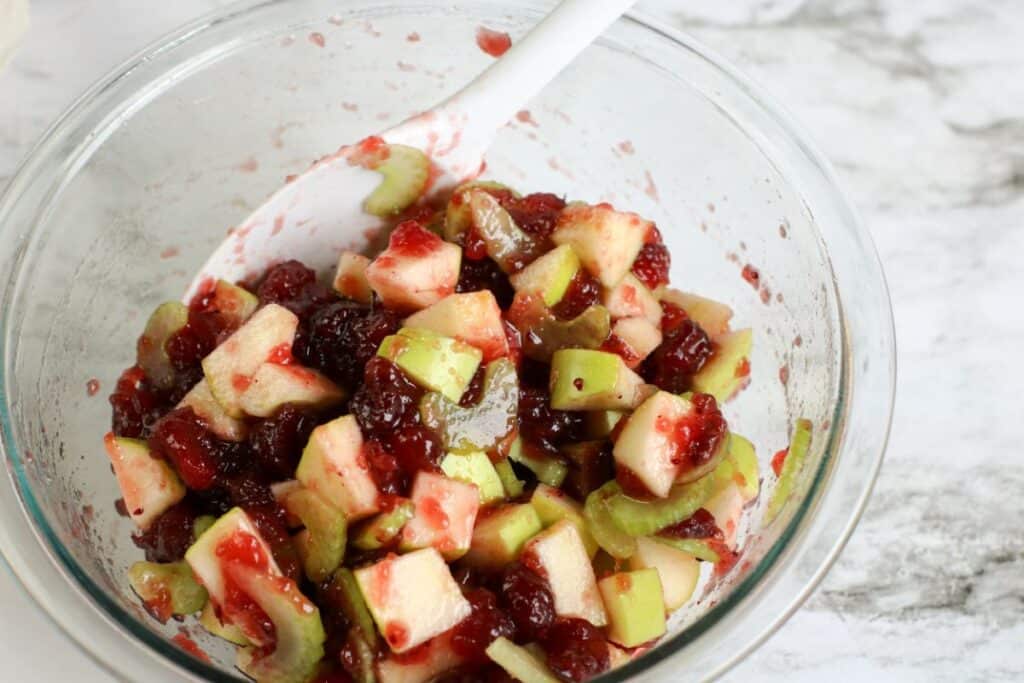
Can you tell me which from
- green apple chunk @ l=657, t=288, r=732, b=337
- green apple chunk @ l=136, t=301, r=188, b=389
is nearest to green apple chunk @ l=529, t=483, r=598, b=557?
green apple chunk @ l=657, t=288, r=732, b=337

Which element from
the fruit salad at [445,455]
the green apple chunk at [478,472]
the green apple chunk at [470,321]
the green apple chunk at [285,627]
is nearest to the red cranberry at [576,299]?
the fruit salad at [445,455]

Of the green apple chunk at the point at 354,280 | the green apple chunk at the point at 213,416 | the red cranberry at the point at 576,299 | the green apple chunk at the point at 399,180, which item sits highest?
the green apple chunk at the point at 399,180

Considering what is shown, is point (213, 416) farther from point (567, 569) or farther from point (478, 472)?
point (567, 569)

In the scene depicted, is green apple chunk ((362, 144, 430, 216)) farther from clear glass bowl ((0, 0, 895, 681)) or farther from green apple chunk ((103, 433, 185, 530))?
green apple chunk ((103, 433, 185, 530))

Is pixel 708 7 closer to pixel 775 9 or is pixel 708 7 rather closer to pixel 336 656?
pixel 775 9

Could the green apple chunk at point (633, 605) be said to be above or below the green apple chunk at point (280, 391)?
below

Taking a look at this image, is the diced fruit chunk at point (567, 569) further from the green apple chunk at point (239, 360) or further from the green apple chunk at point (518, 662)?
the green apple chunk at point (239, 360)

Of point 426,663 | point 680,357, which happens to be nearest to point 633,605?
point 426,663

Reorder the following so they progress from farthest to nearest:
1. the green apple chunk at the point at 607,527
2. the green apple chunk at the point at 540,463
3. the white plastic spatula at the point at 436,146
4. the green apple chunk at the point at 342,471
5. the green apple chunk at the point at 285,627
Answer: the white plastic spatula at the point at 436,146 → the green apple chunk at the point at 540,463 → the green apple chunk at the point at 607,527 → the green apple chunk at the point at 342,471 → the green apple chunk at the point at 285,627
